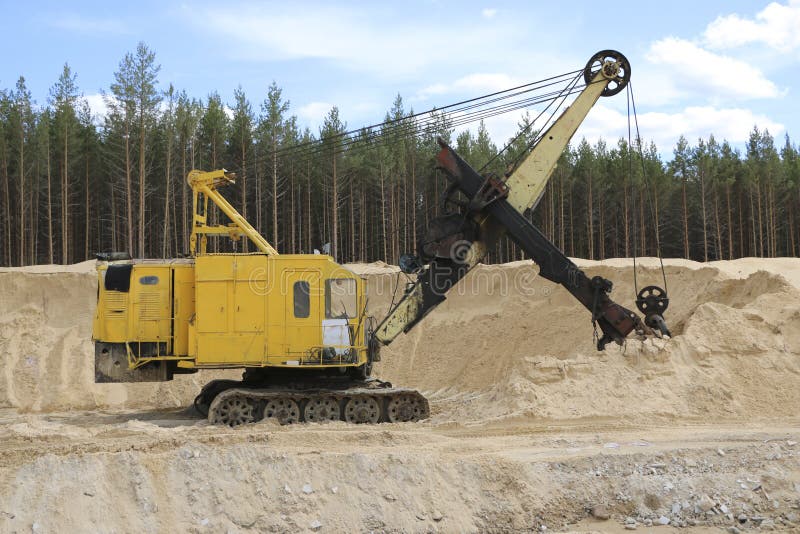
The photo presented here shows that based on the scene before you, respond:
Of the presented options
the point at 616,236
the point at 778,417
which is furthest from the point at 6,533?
the point at 616,236

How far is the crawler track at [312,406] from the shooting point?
472 inches

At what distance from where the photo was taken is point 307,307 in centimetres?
1215

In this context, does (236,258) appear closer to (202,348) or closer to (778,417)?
(202,348)

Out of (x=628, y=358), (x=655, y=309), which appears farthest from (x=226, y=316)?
(x=655, y=309)

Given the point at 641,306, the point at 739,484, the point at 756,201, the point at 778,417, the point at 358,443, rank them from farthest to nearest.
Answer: the point at 756,201 < the point at 641,306 < the point at 778,417 < the point at 358,443 < the point at 739,484

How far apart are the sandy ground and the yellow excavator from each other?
73 cm

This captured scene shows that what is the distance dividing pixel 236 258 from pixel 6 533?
19.1 ft

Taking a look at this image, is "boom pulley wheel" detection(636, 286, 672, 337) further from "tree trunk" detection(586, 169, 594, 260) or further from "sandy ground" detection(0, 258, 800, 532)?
"tree trunk" detection(586, 169, 594, 260)

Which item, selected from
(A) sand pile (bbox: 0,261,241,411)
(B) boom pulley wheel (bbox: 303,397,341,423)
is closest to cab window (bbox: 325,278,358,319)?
(B) boom pulley wheel (bbox: 303,397,341,423)

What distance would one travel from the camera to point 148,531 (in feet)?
24.9

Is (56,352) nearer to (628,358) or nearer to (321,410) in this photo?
(321,410)

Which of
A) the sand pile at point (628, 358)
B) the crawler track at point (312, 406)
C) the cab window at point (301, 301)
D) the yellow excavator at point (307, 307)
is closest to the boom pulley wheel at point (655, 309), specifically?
the yellow excavator at point (307, 307)

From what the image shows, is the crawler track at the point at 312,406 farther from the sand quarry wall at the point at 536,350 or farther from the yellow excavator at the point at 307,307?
the sand quarry wall at the point at 536,350

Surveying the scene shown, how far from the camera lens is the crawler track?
11984mm
